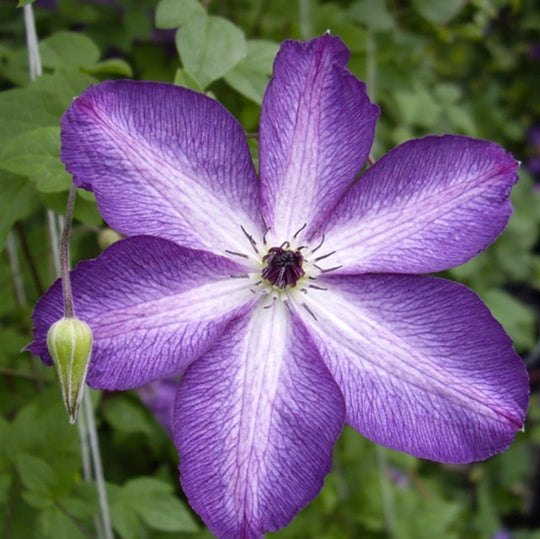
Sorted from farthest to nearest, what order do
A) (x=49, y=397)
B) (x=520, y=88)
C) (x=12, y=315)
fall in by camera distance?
(x=520, y=88) → (x=12, y=315) → (x=49, y=397)

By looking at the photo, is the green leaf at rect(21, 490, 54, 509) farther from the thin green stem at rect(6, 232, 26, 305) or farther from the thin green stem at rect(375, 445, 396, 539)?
the thin green stem at rect(375, 445, 396, 539)

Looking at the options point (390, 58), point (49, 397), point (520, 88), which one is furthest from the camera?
point (520, 88)

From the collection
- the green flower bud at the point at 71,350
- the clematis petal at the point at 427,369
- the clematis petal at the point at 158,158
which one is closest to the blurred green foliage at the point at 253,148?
the clematis petal at the point at 158,158

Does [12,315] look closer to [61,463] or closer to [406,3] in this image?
[61,463]

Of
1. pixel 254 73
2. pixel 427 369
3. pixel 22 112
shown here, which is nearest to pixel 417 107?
pixel 254 73

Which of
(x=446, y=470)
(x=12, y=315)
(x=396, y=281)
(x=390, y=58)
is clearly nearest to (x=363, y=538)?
(x=446, y=470)
